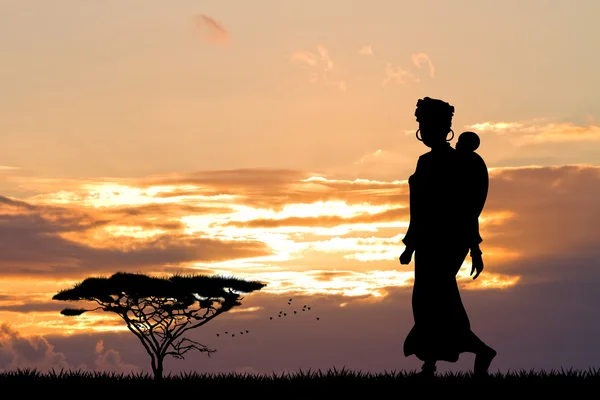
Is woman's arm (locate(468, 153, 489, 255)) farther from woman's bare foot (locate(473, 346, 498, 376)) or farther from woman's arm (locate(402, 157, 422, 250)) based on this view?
woman's bare foot (locate(473, 346, 498, 376))

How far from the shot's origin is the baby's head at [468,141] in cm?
1426

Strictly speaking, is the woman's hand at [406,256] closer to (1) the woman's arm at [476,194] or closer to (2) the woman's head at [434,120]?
(1) the woman's arm at [476,194]

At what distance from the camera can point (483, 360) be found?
45.5 ft

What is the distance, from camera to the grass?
45.5 ft

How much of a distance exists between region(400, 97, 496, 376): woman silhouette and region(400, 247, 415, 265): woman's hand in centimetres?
2

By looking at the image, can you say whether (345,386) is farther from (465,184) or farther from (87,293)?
(87,293)

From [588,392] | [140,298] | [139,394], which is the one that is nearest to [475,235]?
[588,392]

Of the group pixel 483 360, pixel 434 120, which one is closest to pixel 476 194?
pixel 434 120

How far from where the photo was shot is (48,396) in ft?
47.5

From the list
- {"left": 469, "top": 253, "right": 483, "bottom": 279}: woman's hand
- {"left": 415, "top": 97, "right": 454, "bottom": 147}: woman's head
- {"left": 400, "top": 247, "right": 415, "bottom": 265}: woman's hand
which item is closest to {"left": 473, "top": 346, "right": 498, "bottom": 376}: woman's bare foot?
{"left": 469, "top": 253, "right": 483, "bottom": 279}: woman's hand

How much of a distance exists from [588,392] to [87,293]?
1065 inches

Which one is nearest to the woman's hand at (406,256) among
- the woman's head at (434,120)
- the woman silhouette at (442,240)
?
the woman silhouette at (442,240)

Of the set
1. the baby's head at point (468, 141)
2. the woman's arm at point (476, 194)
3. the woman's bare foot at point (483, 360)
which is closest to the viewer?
the woman's bare foot at point (483, 360)

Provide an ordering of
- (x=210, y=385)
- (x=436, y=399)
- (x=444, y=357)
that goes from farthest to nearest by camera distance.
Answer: (x=210, y=385), (x=444, y=357), (x=436, y=399)
